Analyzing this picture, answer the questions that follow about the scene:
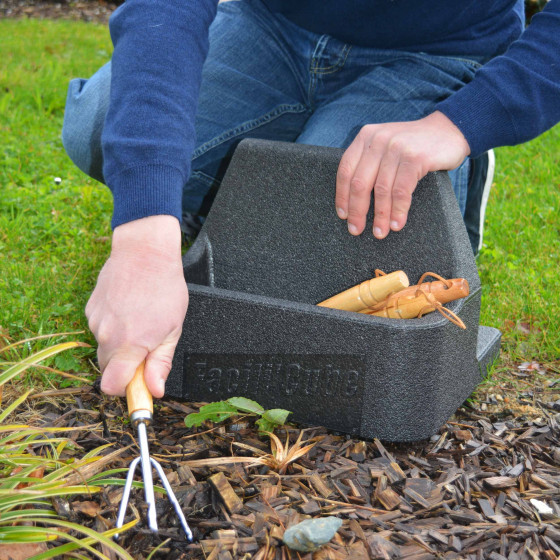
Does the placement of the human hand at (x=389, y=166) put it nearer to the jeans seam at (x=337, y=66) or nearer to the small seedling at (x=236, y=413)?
the small seedling at (x=236, y=413)

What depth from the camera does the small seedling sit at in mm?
1311

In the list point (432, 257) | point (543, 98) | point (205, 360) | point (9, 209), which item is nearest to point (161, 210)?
point (205, 360)

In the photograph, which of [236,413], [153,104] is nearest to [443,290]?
[236,413]

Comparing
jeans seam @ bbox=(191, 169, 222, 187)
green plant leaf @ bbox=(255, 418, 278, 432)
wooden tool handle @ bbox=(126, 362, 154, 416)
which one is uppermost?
wooden tool handle @ bbox=(126, 362, 154, 416)

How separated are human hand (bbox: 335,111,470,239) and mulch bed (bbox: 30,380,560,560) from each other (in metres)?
0.50

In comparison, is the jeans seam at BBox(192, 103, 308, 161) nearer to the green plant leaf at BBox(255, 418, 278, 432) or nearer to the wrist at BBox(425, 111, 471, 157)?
the wrist at BBox(425, 111, 471, 157)

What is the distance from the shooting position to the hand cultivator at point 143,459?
978 millimetres

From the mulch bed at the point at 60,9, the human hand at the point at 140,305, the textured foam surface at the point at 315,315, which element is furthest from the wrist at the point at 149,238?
the mulch bed at the point at 60,9

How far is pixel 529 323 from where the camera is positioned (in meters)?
1.99

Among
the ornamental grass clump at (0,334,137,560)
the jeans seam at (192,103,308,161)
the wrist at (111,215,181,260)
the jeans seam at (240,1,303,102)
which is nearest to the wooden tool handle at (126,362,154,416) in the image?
the ornamental grass clump at (0,334,137,560)

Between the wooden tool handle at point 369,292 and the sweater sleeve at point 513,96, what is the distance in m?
0.40

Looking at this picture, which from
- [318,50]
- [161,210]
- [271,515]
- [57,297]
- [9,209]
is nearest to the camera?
[271,515]

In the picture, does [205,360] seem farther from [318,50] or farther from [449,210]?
[318,50]

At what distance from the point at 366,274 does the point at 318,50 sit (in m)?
0.83
